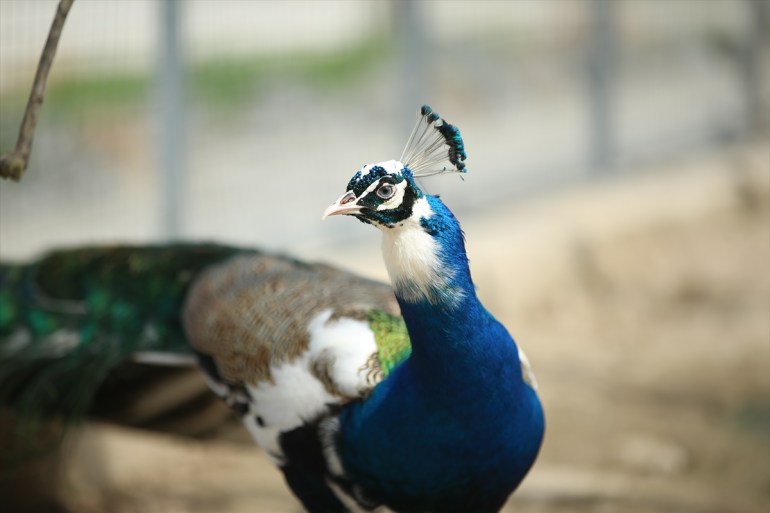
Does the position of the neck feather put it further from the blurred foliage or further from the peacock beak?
the blurred foliage

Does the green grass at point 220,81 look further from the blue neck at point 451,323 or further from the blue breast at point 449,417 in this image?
the blue neck at point 451,323

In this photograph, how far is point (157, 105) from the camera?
186 inches

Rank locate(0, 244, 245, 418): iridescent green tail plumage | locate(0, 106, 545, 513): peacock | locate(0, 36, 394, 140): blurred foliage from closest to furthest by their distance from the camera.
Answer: locate(0, 106, 545, 513): peacock → locate(0, 244, 245, 418): iridescent green tail plumage → locate(0, 36, 394, 140): blurred foliage

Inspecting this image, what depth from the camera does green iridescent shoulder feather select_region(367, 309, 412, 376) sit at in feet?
9.20

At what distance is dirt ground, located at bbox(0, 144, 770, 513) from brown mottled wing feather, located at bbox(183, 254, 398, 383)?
33 cm

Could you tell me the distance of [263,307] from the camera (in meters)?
3.08

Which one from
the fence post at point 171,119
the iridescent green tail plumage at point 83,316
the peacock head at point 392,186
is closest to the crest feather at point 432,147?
the peacock head at point 392,186

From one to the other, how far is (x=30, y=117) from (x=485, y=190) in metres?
4.42

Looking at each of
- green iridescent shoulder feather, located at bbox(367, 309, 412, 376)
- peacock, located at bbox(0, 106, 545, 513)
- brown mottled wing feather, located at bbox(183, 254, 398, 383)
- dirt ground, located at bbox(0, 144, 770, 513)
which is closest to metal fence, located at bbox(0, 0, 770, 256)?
dirt ground, located at bbox(0, 144, 770, 513)

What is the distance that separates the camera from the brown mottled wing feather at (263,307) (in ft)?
9.68

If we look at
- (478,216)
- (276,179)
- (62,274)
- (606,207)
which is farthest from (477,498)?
(606,207)

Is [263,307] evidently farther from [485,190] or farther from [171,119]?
[485,190]

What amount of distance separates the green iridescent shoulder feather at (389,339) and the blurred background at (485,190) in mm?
914

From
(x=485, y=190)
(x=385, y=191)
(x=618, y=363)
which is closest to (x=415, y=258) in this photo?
(x=385, y=191)
